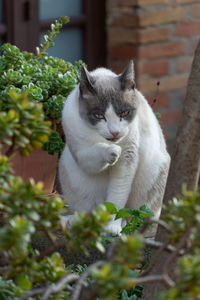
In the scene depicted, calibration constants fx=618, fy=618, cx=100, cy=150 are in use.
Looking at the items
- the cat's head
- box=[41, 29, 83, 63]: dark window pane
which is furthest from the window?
the cat's head

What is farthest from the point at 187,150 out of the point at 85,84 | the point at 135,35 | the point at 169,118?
the point at 169,118

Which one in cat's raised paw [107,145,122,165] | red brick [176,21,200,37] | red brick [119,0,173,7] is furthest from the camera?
red brick [176,21,200,37]

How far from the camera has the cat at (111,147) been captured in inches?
76.5

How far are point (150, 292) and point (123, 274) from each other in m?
0.60

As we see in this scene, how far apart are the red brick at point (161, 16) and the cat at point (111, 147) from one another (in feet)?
4.67

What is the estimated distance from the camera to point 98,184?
7.16ft

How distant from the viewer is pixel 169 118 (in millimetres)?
3850

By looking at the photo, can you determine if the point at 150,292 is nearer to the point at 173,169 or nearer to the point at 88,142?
the point at 173,169

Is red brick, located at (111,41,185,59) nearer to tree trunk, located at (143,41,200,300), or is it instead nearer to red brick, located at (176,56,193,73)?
red brick, located at (176,56,193,73)

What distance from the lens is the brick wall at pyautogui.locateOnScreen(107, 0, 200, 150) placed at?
3.57m

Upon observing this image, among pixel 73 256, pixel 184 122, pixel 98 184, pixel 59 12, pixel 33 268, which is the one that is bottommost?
pixel 73 256

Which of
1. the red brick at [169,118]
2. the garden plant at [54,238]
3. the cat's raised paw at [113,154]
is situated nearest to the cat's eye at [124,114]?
the cat's raised paw at [113,154]

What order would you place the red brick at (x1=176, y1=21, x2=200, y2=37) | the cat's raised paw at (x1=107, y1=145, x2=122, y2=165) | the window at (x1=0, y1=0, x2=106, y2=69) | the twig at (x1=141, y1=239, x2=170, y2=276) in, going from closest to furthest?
the twig at (x1=141, y1=239, x2=170, y2=276) → the cat's raised paw at (x1=107, y1=145, x2=122, y2=165) → the window at (x1=0, y1=0, x2=106, y2=69) → the red brick at (x1=176, y1=21, x2=200, y2=37)

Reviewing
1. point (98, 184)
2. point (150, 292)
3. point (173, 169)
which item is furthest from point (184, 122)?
point (98, 184)
